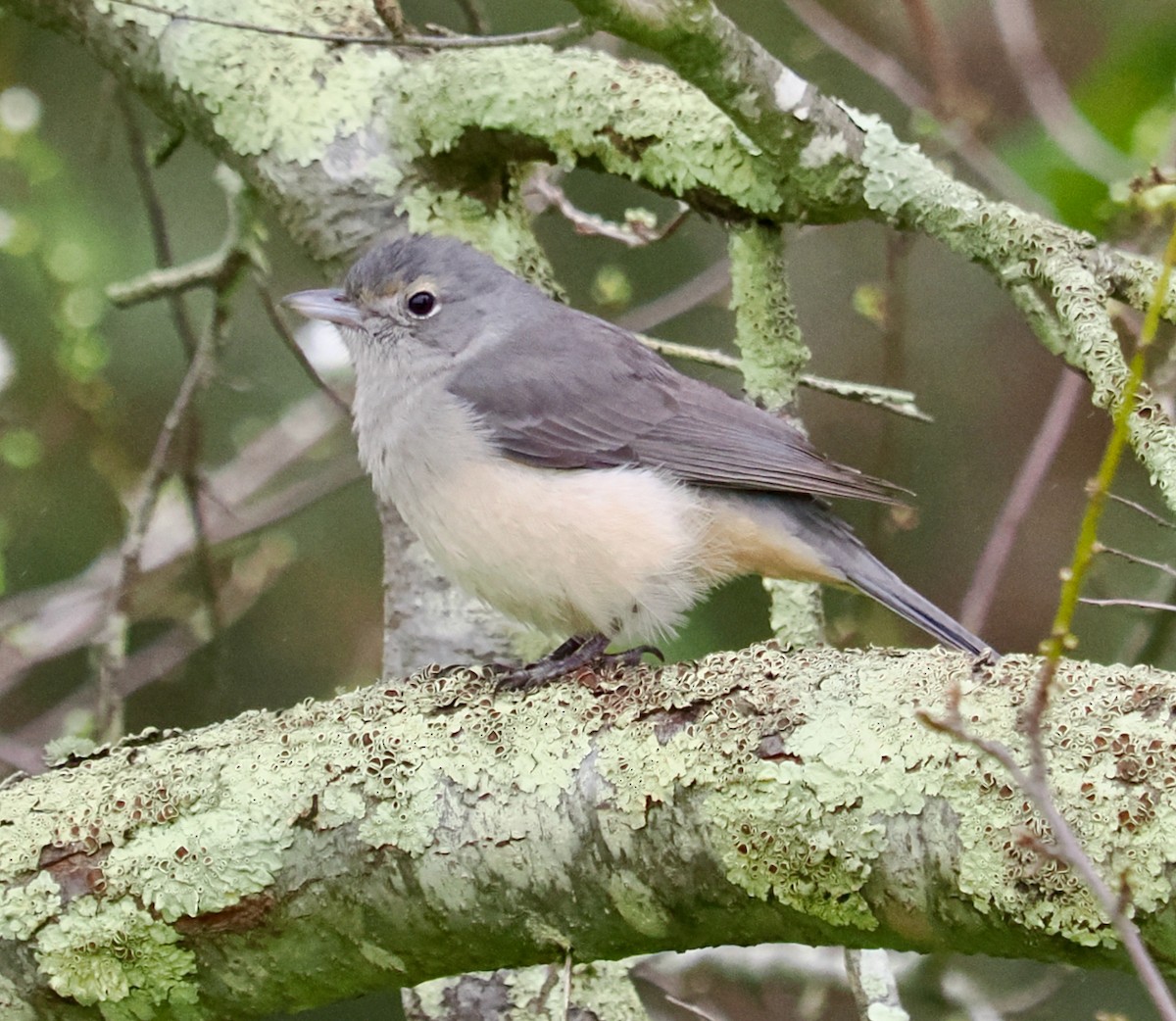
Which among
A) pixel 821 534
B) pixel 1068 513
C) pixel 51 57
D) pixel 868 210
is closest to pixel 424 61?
pixel 868 210

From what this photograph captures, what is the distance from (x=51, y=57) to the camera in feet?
21.1

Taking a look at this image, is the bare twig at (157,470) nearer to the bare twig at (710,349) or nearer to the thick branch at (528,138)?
the thick branch at (528,138)

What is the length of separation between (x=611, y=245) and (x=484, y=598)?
3453 mm

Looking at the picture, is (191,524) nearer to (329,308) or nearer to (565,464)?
(329,308)

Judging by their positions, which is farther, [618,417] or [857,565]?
[618,417]

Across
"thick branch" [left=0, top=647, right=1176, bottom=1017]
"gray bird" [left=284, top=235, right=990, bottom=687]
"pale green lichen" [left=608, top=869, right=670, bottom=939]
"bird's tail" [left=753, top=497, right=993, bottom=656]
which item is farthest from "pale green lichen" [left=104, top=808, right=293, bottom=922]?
"bird's tail" [left=753, top=497, right=993, bottom=656]

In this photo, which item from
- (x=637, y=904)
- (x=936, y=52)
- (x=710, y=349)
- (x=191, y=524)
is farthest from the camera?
(x=710, y=349)

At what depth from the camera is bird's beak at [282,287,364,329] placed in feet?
13.5

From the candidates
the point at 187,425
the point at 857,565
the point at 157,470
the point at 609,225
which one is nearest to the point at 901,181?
the point at 857,565

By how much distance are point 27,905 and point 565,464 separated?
5.60 ft

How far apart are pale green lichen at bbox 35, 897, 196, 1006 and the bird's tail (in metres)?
1.86

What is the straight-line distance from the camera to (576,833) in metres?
2.42

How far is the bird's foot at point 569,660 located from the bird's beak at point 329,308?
3.53ft

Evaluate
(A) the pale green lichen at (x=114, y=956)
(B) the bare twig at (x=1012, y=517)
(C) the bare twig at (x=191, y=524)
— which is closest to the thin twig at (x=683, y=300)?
(C) the bare twig at (x=191, y=524)
